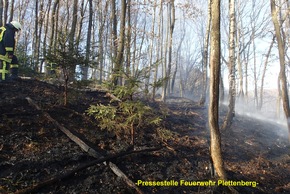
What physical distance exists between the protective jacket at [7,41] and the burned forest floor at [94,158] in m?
1.05

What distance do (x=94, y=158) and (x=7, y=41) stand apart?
5722 mm

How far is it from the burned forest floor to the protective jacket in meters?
1.05

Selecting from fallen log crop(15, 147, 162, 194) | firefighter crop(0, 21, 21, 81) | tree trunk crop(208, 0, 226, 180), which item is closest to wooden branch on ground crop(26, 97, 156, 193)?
fallen log crop(15, 147, 162, 194)

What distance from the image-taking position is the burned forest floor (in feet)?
12.5

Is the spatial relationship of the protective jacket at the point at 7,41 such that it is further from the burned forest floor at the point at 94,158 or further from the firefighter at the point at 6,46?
the burned forest floor at the point at 94,158

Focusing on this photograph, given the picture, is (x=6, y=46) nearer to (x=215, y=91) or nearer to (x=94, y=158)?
(x=94, y=158)

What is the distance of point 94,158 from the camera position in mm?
4527

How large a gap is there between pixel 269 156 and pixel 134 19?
1020 inches

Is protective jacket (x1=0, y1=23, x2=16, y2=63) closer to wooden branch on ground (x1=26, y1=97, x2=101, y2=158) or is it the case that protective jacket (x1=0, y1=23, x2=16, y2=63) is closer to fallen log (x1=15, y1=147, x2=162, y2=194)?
wooden branch on ground (x1=26, y1=97, x2=101, y2=158)

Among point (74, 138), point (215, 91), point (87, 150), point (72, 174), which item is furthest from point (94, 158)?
point (215, 91)

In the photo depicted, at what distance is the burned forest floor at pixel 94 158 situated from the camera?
3.82m

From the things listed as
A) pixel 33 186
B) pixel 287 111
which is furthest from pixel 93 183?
pixel 287 111

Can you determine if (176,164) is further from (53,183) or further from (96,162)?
(53,183)

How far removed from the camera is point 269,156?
7621 mm
